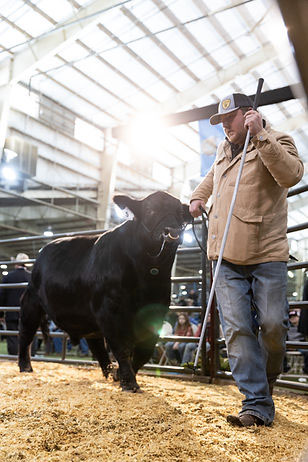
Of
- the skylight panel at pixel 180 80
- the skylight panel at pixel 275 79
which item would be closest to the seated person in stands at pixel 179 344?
the skylight panel at pixel 180 80

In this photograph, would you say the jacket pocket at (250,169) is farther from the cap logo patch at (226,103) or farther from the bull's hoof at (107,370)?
the bull's hoof at (107,370)

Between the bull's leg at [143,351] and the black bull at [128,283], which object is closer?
the black bull at [128,283]

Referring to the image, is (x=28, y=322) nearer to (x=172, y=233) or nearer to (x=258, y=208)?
(x=172, y=233)

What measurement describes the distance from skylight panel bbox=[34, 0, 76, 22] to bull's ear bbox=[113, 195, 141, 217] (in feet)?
33.1

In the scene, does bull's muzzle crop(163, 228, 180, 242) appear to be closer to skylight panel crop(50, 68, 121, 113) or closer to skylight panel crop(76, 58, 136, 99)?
skylight panel crop(76, 58, 136, 99)

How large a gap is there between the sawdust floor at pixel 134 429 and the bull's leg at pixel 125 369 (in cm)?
13

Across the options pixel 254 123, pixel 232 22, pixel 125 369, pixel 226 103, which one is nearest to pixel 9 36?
pixel 232 22

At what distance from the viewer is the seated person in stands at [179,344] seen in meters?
7.69

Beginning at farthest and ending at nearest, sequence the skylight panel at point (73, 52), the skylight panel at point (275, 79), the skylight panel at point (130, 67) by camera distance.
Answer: the skylight panel at point (275, 79)
the skylight panel at point (130, 67)
the skylight panel at point (73, 52)

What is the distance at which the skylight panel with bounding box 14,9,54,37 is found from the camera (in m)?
11.8

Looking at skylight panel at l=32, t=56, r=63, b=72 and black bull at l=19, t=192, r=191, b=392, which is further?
skylight panel at l=32, t=56, r=63, b=72

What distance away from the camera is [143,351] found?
327 cm

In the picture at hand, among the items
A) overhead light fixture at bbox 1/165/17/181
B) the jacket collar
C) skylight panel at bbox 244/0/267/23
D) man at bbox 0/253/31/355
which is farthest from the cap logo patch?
overhead light fixture at bbox 1/165/17/181

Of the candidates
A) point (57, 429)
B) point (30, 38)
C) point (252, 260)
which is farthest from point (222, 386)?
point (30, 38)
